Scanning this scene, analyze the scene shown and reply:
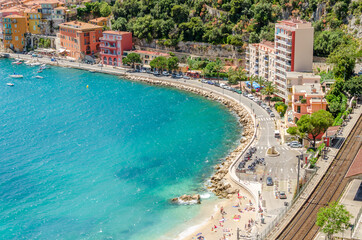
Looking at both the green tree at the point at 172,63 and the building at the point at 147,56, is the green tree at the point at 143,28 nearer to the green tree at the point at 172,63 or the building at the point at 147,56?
the building at the point at 147,56

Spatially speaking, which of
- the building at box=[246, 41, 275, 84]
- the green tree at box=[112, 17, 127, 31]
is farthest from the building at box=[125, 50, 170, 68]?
→ the building at box=[246, 41, 275, 84]

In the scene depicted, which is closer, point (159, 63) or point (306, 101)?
point (306, 101)

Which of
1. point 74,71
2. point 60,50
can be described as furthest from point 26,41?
point 74,71

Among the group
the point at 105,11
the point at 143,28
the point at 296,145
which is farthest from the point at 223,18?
the point at 296,145

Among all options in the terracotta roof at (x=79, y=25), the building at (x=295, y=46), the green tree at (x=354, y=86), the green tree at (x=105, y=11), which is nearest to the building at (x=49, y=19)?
the terracotta roof at (x=79, y=25)

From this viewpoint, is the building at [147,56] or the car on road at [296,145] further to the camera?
the building at [147,56]

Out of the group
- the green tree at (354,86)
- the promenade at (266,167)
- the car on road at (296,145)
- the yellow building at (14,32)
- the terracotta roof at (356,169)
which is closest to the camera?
the terracotta roof at (356,169)

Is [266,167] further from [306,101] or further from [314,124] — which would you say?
[306,101]
